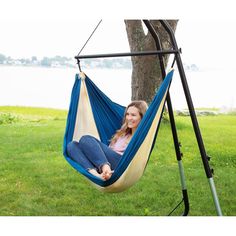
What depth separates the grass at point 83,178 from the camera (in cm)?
302

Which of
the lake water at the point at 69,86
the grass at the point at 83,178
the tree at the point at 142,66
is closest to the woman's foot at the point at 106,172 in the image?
the grass at the point at 83,178

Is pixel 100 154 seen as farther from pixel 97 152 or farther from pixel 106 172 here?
pixel 106 172

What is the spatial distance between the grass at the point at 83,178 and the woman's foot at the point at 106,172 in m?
0.83

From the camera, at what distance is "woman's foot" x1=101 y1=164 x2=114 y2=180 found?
215cm

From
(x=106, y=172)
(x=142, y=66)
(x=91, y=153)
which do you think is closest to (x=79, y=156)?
(x=91, y=153)

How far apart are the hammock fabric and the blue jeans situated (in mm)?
39

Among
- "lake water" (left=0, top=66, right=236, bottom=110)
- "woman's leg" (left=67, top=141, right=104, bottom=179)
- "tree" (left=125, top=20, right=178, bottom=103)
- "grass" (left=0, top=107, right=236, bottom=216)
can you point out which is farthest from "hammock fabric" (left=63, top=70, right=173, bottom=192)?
"lake water" (left=0, top=66, right=236, bottom=110)

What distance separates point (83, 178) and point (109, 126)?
989 mm

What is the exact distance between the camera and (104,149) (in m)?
2.36

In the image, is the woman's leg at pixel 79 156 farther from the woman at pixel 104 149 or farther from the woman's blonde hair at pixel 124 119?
the woman's blonde hair at pixel 124 119

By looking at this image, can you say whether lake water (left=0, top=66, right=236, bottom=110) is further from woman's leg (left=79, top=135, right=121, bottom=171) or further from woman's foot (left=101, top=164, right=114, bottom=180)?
woman's foot (left=101, top=164, right=114, bottom=180)
